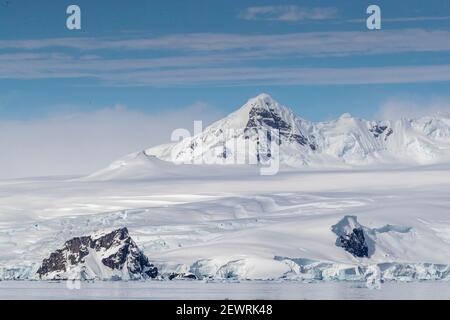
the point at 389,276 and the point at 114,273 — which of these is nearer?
the point at 389,276
